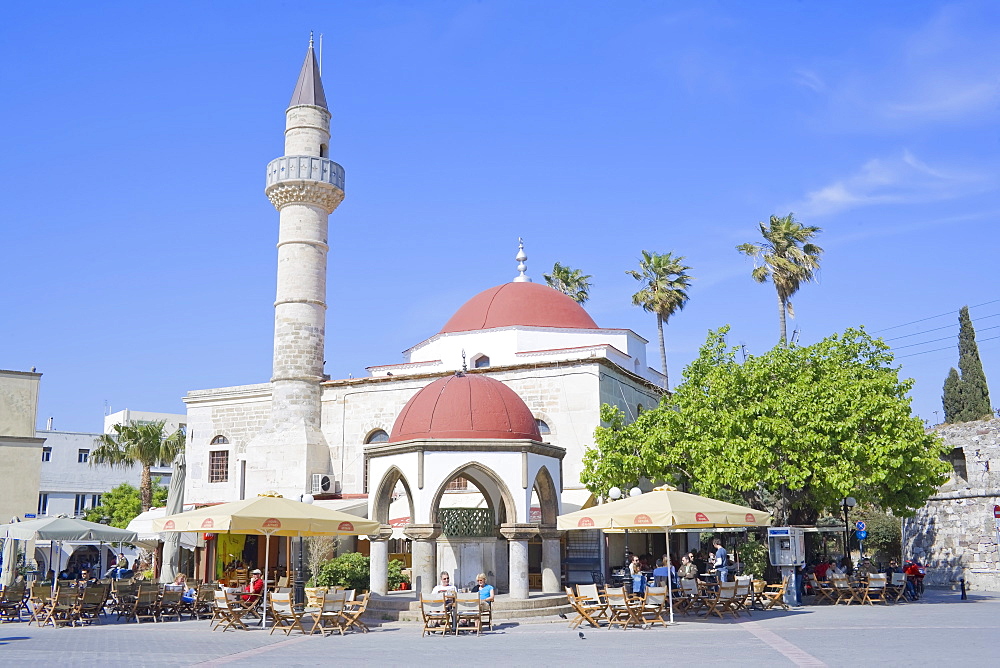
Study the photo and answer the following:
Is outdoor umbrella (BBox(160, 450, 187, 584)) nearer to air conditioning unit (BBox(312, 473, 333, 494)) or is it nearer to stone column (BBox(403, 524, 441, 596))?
air conditioning unit (BBox(312, 473, 333, 494))

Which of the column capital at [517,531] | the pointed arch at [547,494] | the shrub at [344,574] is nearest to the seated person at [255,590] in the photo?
the shrub at [344,574]

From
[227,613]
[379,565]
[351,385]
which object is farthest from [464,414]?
[351,385]

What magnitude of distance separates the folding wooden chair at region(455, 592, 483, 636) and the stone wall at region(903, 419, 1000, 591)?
17623mm

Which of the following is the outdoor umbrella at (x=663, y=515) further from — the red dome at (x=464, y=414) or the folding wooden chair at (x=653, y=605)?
the red dome at (x=464, y=414)

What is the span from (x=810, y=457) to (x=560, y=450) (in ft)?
19.0

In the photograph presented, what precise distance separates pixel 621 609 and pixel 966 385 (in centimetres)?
2921

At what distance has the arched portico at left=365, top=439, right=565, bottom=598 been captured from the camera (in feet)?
56.7

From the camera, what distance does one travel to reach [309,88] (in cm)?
2966

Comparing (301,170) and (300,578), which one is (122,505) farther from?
(300,578)

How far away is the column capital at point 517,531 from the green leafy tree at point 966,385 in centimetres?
2710

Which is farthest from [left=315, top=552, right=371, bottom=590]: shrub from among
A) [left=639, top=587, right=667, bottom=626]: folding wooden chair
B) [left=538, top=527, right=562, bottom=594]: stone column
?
[left=639, top=587, right=667, bottom=626]: folding wooden chair

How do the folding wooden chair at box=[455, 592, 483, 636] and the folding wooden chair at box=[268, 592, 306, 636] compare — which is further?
the folding wooden chair at box=[268, 592, 306, 636]

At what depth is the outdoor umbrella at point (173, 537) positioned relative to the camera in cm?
2328

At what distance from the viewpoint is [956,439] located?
2798 centimetres
